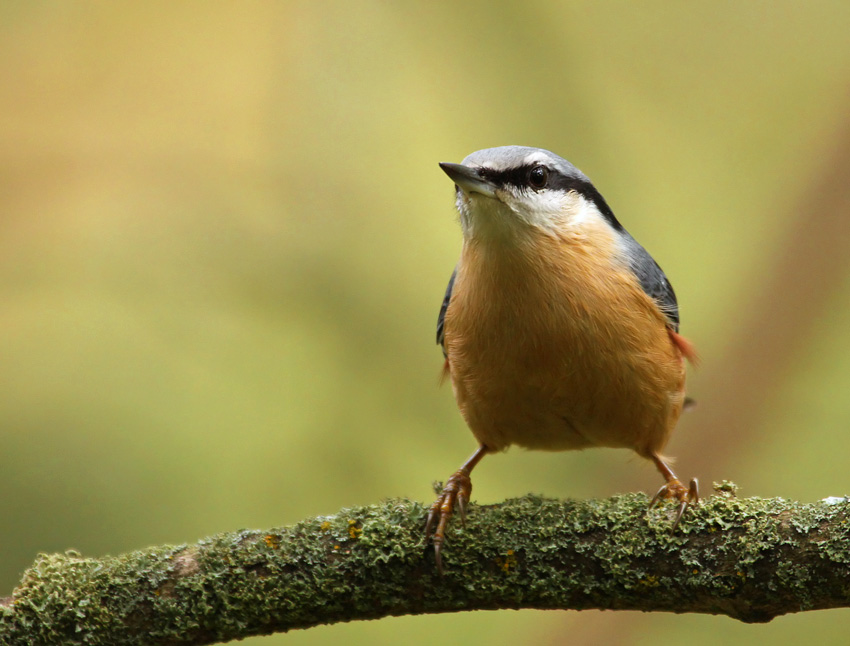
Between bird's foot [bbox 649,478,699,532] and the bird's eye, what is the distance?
86 cm

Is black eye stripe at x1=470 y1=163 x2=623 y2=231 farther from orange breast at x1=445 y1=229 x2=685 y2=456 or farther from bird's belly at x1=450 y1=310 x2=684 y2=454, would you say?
bird's belly at x1=450 y1=310 x2=684 y2=454

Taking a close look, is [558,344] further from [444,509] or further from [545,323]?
[444,509]

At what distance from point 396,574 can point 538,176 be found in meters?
1.10

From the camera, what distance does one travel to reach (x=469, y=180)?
195cm

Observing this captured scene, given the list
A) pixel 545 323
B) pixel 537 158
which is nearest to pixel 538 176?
pixel 537 158

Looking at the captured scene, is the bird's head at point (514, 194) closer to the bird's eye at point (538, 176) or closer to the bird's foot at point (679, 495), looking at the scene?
the bird's eye at point (538, 176)

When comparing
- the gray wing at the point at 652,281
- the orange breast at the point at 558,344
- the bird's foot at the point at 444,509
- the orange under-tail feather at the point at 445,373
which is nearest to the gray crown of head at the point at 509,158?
the orange breast at the point at 558,344

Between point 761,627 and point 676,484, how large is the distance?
5.51 ft

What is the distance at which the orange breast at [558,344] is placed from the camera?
207 centimetres

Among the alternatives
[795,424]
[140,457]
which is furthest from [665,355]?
[140,457]

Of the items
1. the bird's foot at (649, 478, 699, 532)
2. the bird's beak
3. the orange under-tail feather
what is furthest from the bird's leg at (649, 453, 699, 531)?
the bird's beak

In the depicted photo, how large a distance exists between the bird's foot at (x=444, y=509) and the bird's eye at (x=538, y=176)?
853mm

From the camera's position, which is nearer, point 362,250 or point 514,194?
point 514,194

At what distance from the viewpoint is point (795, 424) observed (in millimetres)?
3352
